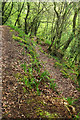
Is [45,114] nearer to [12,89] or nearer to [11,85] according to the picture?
[12,89]

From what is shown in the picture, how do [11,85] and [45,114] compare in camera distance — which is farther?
[11,85]

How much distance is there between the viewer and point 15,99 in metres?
4.77

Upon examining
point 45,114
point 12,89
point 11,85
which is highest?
point 11,85

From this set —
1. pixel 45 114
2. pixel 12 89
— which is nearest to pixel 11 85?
pixel 12 89

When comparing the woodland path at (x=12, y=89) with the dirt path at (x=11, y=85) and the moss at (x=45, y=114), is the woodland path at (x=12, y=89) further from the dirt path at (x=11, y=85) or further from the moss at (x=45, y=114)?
the moss at (x=45, y=114)

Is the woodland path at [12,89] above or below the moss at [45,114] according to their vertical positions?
above

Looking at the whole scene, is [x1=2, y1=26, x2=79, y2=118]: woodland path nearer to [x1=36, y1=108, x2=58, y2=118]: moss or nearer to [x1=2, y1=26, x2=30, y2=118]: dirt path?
[x1=2, y1=26, x2=30, y2=118]: dirt path

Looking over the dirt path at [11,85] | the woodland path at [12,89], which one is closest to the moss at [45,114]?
the woodland path at [12,89]

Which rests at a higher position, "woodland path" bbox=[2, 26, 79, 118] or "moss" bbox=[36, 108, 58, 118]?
"woodland path" bbox=[2, 26, 79, 118]

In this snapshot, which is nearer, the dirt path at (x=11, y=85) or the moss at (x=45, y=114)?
the dirt path at (x=11, y=85)

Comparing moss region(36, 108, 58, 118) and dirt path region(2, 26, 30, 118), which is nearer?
dirt path region(2, 26, 30, 118)

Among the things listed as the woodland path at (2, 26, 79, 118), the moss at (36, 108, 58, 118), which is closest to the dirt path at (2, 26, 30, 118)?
the woodland path at (2, 26, 79, 118)

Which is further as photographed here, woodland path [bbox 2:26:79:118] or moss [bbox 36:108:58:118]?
moss [bbox 36:108:58:118]

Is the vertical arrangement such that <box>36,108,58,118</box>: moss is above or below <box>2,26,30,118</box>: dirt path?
below
